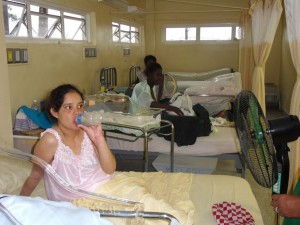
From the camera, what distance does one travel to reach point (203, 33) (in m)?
8.64

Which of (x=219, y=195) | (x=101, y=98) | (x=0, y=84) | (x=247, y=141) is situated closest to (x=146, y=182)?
(x=219, y=195)

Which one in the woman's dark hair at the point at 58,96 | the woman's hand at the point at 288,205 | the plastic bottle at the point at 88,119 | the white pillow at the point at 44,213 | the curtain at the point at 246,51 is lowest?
the woman's hand at the point at 288,205

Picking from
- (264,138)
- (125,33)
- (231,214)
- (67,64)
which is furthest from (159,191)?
(125,33)

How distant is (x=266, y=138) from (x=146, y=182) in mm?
1207

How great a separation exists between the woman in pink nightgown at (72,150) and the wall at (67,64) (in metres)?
1.62

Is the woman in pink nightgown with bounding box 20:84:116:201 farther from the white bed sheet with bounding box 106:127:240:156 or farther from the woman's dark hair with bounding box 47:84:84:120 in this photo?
the white bed sheet with bounding box 106:127:240:156

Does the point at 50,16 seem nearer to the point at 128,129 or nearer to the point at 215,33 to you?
the point at 128,129

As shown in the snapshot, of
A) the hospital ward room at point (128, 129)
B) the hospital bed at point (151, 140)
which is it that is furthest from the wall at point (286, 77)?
the hospital bed at point (151, 140)

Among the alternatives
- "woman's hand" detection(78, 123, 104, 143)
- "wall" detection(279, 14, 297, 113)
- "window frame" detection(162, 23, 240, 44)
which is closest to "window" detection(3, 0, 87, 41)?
"woman's hand" detection(78, 123, 104, 143)

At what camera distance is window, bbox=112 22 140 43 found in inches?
253

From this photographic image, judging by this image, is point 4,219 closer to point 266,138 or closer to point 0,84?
point 266,138

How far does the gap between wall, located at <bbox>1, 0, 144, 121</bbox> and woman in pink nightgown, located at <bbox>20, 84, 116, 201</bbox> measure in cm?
162

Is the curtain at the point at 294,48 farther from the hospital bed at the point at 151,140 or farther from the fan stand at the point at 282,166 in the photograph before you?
the fan stand at the point at 282,166

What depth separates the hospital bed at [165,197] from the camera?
A: 1.12 m
